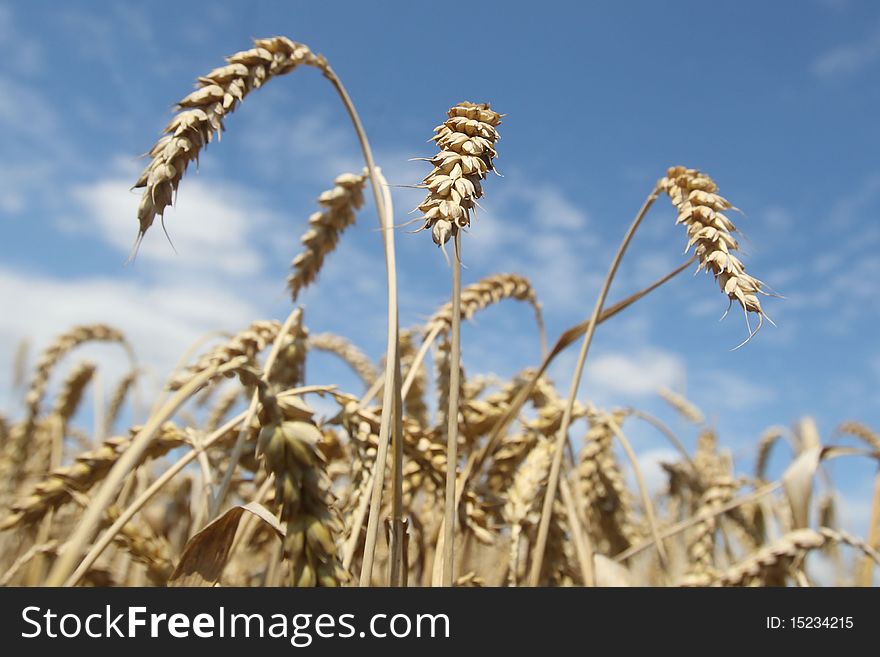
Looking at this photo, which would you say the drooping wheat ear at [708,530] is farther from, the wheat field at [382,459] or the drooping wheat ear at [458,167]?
the drooping wheat ear at [458,167]

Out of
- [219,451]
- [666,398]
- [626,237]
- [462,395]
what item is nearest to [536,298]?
[462,395]

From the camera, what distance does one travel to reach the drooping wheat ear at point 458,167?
0.79 metres

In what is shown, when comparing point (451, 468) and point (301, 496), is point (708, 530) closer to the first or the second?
point (451, 468)

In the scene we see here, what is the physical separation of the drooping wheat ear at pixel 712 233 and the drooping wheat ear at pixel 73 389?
3471mm

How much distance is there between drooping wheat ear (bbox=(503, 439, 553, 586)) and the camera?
5.62 feet

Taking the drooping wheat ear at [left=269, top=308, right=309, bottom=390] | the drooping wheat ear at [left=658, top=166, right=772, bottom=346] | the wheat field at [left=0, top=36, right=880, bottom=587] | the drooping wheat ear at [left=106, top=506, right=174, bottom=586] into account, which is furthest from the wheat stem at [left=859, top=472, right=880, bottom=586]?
the drooping wheat ear at [left=106, top=506, right=174, bottom=586]

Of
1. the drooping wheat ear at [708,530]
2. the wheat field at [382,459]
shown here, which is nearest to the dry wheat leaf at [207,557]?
the wheat field at [382,459]

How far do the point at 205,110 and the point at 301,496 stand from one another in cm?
62

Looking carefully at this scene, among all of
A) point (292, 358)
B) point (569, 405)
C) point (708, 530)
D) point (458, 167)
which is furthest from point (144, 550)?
point (708, 530)

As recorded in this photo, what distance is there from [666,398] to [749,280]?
552 centimetres

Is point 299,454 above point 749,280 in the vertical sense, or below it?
below

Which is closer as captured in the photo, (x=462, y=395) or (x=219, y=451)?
(x=462, y=395)
